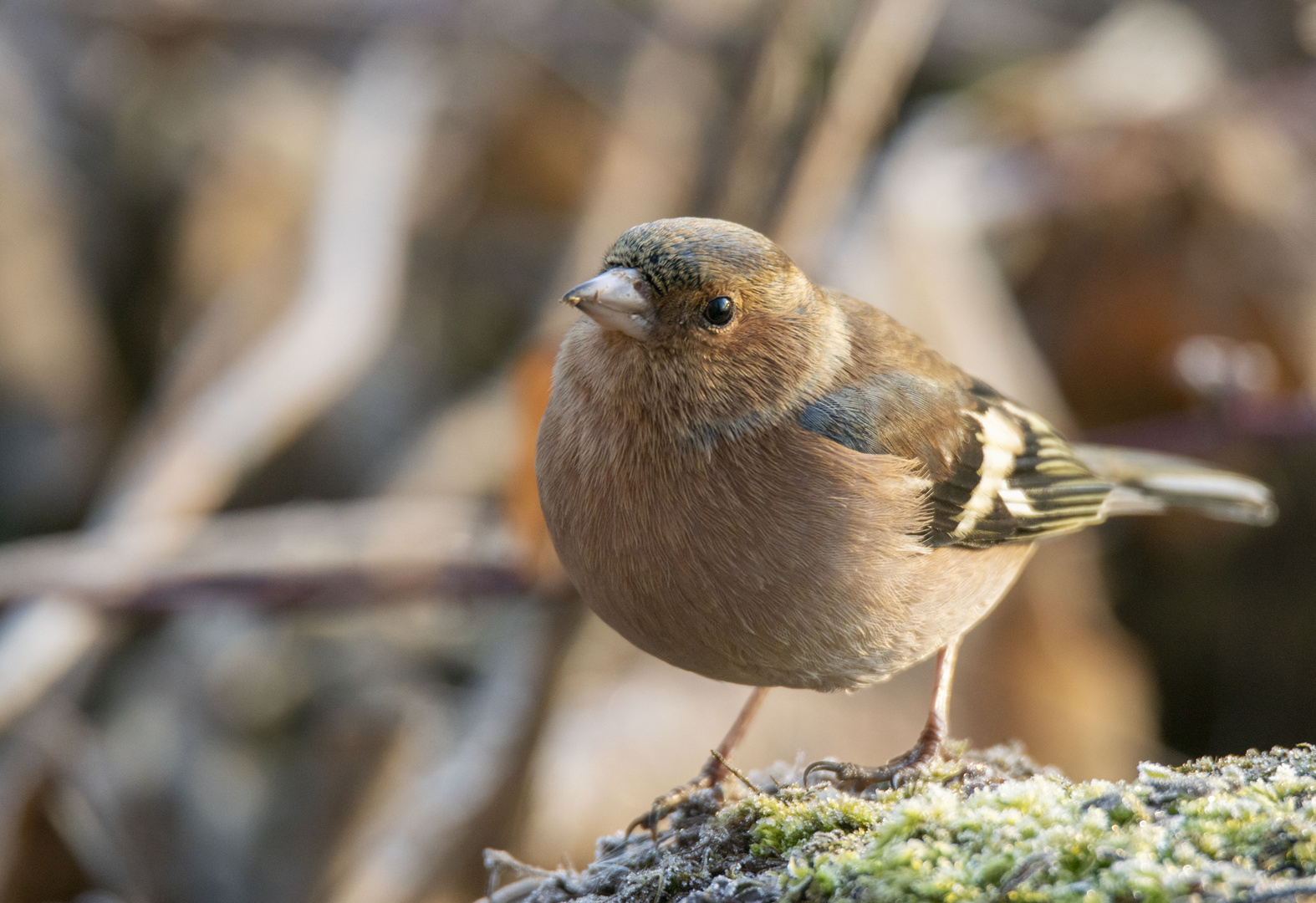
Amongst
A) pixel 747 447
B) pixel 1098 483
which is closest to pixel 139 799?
pixel 747 447

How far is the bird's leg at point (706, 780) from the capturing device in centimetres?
285

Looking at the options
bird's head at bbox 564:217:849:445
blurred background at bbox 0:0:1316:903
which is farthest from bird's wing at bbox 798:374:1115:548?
blurred background at bbox 0:0:1316:903

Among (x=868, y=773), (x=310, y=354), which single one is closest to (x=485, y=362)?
(x=310, y=354)

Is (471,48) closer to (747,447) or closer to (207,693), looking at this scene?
(207,693)

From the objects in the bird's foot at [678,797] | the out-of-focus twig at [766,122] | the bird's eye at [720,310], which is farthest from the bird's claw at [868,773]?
the out-of-focus twig at [766,122]

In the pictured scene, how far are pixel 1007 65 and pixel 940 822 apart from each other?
8194 millimetres

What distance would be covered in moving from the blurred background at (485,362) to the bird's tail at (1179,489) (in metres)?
0.80

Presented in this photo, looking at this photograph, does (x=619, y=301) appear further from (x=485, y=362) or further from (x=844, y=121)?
(x=485, y=362)

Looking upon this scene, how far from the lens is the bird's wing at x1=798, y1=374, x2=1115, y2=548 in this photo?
3.07m

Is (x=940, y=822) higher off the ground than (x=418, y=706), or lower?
higher

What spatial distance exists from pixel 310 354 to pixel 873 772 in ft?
15.3

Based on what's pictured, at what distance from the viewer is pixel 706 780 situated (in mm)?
3219

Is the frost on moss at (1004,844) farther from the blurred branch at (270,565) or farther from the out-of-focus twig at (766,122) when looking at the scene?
the out-of-focus twig at (766,122)

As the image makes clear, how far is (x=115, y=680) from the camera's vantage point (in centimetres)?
685
